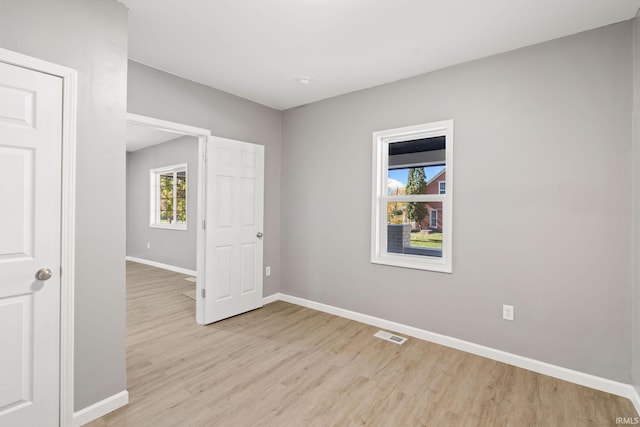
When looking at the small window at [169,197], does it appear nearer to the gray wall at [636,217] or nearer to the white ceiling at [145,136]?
the white ceiling at [145,136]

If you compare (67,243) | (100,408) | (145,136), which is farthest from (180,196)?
(100,408)

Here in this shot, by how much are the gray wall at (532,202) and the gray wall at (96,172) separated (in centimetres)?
236

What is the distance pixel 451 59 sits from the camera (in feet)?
9.11

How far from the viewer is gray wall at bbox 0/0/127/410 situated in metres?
1.82

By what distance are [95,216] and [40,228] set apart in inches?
10.8

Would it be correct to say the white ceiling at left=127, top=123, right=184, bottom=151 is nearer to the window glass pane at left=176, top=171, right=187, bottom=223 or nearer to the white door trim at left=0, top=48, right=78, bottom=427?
the window glass pane at left=176, top=171, right=187, bottom=223

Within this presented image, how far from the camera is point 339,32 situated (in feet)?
7.84

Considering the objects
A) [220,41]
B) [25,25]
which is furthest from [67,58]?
[220,41]

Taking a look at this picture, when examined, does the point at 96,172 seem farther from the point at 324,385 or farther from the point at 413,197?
the point at 413,197

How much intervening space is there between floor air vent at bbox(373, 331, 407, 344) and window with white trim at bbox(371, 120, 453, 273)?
0.72 metres

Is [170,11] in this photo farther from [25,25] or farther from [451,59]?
[451,59]

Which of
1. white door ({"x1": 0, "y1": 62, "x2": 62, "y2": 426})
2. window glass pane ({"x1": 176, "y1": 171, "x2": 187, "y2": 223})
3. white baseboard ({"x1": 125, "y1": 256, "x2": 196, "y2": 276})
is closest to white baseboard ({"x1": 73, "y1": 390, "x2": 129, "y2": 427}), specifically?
white door ({"x1": 0, "y1": 62, "x2": 62, "y2": 426})

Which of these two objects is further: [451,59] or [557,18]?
[451,59]

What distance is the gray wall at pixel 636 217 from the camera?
2.06 metres
